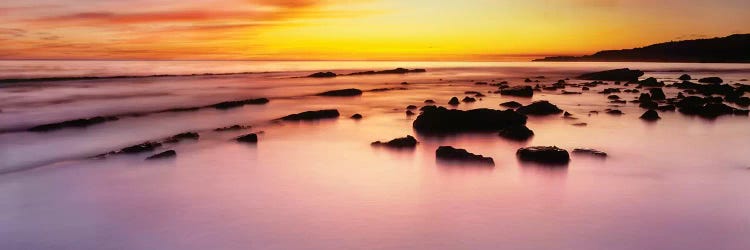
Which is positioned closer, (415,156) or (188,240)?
(188,240)

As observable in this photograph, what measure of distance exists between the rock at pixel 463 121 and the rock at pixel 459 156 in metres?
3.70

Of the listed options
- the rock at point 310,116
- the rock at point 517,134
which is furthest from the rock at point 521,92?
the rock at point 517,134

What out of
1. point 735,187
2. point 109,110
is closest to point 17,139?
point 109,110

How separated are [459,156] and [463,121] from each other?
4261mm

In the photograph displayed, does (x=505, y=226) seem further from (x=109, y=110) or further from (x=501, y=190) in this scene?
(x=109, y=110)

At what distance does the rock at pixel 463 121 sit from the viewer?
1426 cm

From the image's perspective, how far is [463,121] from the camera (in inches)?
567

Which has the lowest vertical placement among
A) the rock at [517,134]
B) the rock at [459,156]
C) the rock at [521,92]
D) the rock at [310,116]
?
the rock at [521,92]

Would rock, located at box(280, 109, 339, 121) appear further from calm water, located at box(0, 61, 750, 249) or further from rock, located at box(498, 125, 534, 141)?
rock, located at box(498, 125, 534, 141)

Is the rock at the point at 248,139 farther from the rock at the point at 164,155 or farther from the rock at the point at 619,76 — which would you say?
the rock at the point at 619,76

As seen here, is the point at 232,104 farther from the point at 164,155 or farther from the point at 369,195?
the point at 369,195

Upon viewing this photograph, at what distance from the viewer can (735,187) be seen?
850cm

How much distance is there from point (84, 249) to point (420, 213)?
12.1ft

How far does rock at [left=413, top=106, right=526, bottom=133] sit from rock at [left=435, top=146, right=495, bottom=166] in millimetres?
3705
